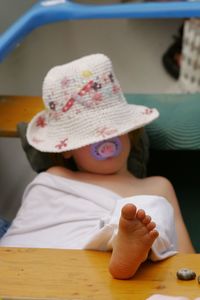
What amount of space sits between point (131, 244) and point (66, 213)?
34 centimetres

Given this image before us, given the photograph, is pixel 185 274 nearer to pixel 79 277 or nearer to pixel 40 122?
pixel 79 277

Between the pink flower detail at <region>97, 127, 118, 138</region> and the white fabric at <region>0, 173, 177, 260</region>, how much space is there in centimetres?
10

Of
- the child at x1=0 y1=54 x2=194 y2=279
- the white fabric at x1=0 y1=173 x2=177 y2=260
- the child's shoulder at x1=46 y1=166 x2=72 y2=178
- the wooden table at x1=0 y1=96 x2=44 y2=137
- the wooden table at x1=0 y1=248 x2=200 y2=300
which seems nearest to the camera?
the wooden table at x1=0 y1=248 x2=200 y2=300

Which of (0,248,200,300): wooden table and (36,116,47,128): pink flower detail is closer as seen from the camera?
(0,248,200,300): wooden table

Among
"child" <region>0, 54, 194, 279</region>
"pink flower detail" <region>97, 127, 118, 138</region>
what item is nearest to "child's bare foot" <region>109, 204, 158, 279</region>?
"child" <region>0, 54, 194, 279</region>

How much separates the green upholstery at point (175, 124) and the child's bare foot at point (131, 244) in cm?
52

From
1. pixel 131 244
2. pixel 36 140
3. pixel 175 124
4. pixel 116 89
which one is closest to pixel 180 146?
pixel 175 124

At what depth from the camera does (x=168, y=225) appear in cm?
83

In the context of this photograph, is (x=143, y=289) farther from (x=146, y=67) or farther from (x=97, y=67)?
(x=146, y=67)

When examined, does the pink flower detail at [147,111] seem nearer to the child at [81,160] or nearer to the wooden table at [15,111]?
the child at [81,160]

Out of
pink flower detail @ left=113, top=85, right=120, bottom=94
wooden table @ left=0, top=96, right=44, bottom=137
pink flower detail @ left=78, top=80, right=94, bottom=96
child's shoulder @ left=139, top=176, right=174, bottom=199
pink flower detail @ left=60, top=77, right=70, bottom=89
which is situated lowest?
child's shoulder @ left=139, top=176, right=174, bottom=199

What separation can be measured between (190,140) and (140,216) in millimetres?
545

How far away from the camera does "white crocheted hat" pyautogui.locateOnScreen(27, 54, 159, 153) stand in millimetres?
1039

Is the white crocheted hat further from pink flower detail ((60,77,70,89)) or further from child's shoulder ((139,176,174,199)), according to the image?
child's shoulder ((139,176,174,199))
